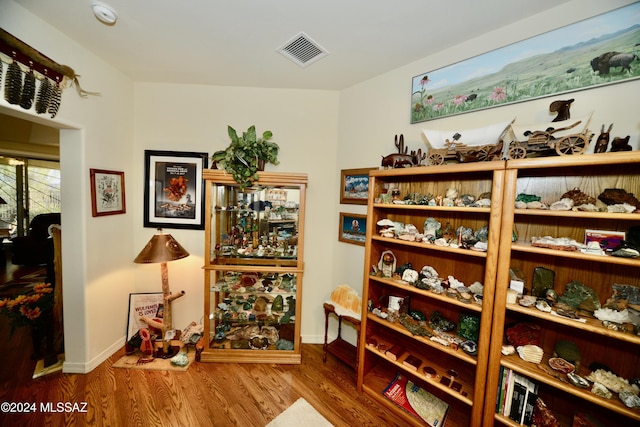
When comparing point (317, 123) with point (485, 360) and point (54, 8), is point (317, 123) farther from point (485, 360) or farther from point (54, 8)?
point (485, 360)

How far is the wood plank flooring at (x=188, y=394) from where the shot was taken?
165 cm

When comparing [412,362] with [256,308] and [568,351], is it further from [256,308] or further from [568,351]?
[256,308]

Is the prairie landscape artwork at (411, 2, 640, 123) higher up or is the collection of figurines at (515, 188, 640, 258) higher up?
the prairie landscape artwork at (411, 2, 640, 123)

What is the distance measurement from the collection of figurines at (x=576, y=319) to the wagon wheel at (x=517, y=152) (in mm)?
714

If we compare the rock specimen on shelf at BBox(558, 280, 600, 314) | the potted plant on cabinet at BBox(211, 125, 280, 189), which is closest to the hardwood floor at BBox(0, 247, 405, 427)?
the rock specimen on shelf at BBox(558, 280, 600, 314)

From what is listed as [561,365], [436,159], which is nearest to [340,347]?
[561,365]

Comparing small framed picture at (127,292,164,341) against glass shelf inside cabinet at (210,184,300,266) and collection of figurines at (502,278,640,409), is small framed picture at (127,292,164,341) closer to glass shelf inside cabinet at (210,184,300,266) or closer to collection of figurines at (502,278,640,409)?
glass shelf inside cabinet at (210,184,300,266)

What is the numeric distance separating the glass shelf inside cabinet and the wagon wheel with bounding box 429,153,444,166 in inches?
50.6

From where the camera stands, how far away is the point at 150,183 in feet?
8.17

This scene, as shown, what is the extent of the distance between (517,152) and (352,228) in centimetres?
146

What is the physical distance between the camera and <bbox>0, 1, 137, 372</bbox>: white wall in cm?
185

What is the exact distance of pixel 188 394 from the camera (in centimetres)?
187

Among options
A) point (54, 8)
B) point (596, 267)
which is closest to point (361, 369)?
point (596, 267)

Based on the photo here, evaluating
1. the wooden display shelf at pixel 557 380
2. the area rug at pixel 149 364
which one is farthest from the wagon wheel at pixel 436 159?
the area rug at pixel 149 364
